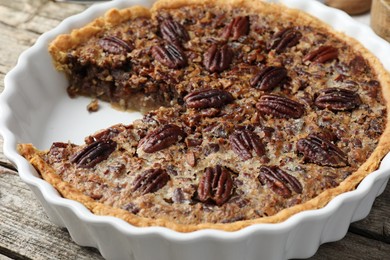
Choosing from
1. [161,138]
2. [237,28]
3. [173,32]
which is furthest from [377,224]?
[173,32]

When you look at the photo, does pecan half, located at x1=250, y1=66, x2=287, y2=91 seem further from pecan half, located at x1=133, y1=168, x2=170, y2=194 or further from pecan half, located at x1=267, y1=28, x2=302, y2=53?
pecan half, located at x1=133, y1=168, x2=170, y2=194

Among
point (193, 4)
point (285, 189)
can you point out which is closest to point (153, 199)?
point (285, 189)

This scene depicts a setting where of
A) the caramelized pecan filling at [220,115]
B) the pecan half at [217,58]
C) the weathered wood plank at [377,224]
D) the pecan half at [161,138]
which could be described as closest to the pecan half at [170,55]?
the caramelized pecan filling at [220,115]

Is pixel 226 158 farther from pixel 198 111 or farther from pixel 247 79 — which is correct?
pixel 247 79

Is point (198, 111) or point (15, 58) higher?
point (198, 111)

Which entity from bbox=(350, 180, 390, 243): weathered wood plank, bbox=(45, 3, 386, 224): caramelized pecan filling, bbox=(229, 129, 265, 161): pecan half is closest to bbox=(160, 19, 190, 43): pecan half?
bbox=(45, 3, 386, 224): caramelized pecan filling

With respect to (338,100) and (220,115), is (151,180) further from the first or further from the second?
(338,100)
